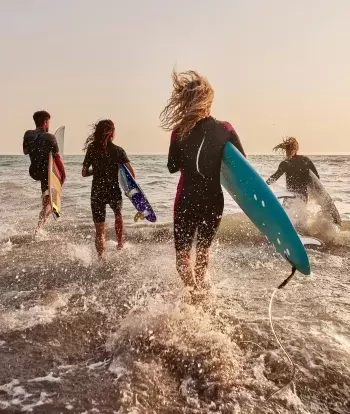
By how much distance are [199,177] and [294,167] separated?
4.59m

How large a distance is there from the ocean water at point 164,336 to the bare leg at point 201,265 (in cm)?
20

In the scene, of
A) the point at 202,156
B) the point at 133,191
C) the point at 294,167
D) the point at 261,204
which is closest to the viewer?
the point at 202,156

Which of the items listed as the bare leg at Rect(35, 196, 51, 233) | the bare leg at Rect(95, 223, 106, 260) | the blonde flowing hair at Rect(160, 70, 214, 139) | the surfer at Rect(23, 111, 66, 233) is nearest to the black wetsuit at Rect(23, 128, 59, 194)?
the surfer at Rect(23, 111, 66, 233)

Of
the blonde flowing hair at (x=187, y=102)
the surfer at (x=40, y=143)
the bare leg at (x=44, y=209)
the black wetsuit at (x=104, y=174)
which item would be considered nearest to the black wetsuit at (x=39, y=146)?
the surfer at (x=40, y=143)

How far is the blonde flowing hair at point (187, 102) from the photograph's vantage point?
3.21 meters

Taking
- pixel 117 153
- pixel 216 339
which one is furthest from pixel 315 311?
pixel 117 153

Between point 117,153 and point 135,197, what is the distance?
97 centimetres

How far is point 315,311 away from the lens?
3.62 metres

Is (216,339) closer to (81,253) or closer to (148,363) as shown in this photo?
(148,363)

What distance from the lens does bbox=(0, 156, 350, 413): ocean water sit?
2.35 metres

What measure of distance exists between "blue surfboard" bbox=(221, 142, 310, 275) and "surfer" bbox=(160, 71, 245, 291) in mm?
122

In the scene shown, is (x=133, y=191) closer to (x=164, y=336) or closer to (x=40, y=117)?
(x=40, y=117)

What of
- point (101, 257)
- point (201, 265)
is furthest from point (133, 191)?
point (201, 265)

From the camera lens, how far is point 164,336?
3.03m
